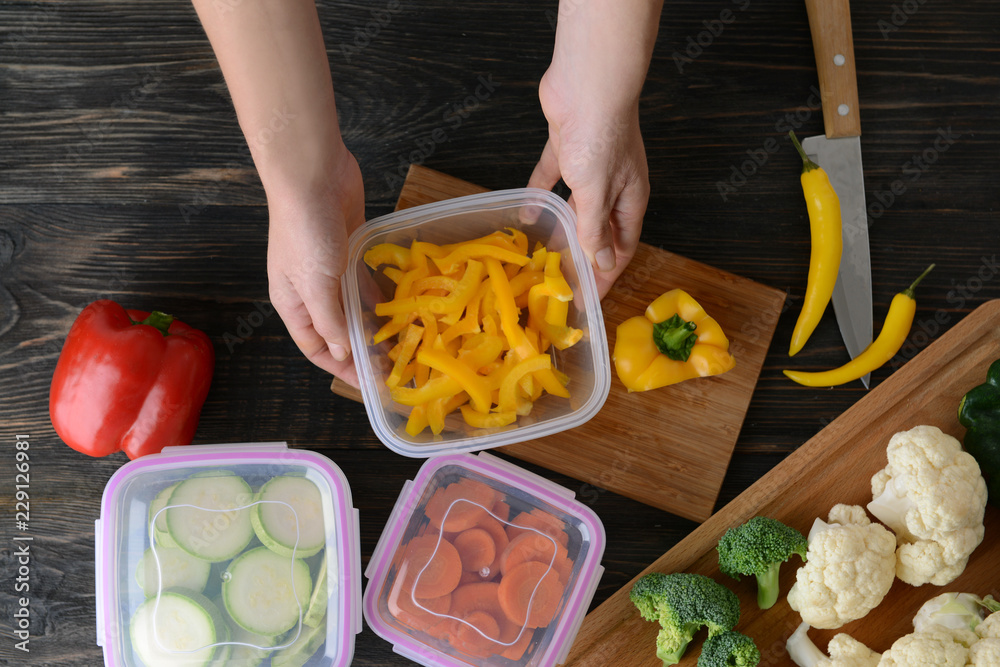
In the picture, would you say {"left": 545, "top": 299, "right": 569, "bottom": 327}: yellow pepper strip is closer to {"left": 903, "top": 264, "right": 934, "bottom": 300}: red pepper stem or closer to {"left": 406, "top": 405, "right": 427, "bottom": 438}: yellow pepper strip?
{"left": 406, "top": 405, "right": 427, "bottom": 438}: yellow pepper strip

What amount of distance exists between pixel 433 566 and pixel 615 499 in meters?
0.44

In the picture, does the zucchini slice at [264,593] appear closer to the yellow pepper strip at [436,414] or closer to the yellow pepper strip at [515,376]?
the yellow pepper strip at [436,414]

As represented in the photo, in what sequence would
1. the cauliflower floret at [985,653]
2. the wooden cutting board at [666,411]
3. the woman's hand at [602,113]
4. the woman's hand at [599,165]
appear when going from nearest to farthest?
the woman's hand at [602,113] → the woman's hand at [599,165] → the cauliflower floret at [985,653] → the wooden cutting board at [666,411]

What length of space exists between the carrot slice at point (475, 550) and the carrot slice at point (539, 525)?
0.17ft

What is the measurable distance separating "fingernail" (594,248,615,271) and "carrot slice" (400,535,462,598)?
0.66 m

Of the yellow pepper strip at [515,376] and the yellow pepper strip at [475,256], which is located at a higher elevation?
the yellow pepper strip at [475,256]

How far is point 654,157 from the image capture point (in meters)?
1.61

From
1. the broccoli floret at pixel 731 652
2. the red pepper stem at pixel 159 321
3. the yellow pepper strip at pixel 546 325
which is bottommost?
the broccoli floret at pixel 731 652

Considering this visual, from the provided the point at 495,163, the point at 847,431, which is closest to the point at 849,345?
the point at 847,431

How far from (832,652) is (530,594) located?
622mm

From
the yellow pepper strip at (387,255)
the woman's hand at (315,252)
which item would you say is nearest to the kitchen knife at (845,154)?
the yellow pepper strip at (387,255)

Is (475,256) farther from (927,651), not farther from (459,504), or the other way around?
(927,651)

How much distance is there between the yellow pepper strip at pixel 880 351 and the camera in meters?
1.53

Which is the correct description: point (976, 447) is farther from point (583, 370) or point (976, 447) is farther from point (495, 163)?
point (495, 163)
